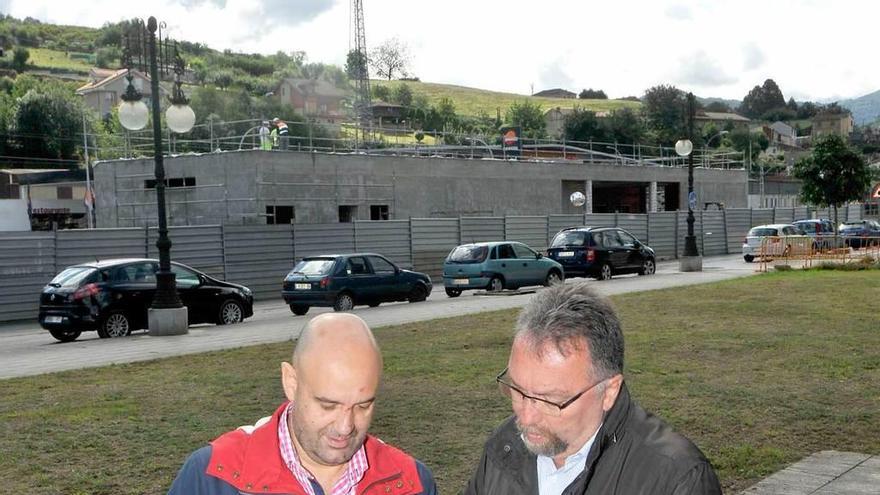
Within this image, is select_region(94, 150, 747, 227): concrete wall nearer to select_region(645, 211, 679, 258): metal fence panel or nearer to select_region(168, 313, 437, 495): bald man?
select_region(645, 211, 679, 258): metal fence panel

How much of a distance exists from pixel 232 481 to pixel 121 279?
A: 17105mm

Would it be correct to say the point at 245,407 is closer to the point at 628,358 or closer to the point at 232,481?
the point at 628,358

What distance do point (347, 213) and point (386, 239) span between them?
5.98 metres

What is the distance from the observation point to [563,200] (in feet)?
166

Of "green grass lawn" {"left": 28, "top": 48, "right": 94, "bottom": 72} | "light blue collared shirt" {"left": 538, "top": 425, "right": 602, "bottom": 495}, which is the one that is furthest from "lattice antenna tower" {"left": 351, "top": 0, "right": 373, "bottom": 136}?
"green grass lawn" {"left": 28, "top": 48, "right": 94, "bottom": 72}

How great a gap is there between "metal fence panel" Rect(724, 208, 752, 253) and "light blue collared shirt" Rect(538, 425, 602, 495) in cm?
4856

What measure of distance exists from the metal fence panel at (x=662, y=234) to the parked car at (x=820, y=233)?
18.6 ft

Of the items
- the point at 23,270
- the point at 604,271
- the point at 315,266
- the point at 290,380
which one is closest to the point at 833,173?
the point at 604,271

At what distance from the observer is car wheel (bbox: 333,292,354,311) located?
2267 centimetres

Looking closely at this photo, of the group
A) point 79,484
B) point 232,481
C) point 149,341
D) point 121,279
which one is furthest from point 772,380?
point 121,279

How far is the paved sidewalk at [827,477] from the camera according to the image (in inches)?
249

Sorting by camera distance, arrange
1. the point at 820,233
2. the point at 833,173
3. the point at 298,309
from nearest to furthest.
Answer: the point at 298,309
the point at 820,233
the point at 833,173

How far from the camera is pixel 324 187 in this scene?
1455 inches

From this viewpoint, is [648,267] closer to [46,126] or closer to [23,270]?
[23,270]
